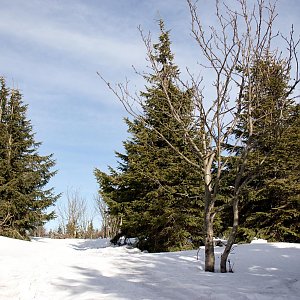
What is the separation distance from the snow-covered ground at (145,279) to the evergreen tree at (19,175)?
12.0 meters

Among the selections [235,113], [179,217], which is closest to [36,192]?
[179,217]

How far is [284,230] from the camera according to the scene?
13969 mm

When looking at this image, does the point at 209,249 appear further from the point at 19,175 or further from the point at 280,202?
the point at 19,175

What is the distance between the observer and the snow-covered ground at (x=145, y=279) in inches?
185

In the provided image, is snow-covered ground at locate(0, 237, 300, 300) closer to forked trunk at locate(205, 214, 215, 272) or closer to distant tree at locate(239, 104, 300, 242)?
forked trunk at locate(205, 214, 215, 272)


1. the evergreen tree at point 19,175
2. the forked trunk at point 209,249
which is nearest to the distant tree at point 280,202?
the forked trunk at point 209,249

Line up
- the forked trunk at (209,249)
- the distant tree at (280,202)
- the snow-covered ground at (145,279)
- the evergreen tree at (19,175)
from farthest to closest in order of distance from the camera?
the evergreen tree at (19,175) → the distant tree at (280,202) → the forked trunk at (209,249) → the snow-covered ground at (145,279)

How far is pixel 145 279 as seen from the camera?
5750 millimetres

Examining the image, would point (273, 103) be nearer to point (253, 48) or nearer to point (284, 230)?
point (253, 48)

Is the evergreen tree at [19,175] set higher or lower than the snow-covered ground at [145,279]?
higher

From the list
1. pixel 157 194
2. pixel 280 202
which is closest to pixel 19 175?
pixel 157 194

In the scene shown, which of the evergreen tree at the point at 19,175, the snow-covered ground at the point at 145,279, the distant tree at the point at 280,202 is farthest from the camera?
the evergreen tree at the point at 19,175

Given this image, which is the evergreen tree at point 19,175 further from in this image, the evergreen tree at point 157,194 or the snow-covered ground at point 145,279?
the snow-covered ground at point 145,279

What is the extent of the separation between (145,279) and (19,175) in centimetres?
1560
